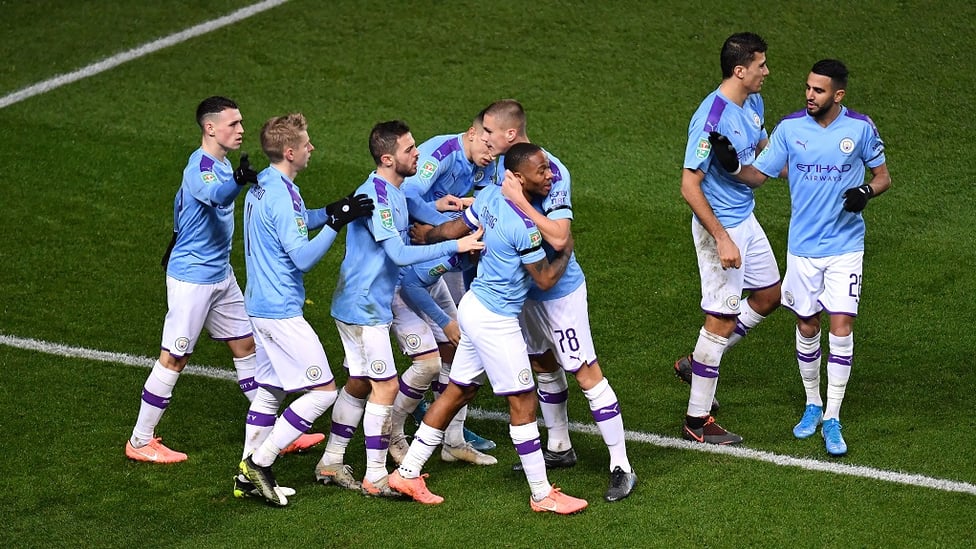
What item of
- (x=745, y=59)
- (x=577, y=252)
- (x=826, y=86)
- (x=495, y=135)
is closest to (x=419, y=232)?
(x=495, y=135)

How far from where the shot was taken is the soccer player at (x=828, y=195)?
8.25 m

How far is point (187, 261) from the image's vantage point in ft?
27.7

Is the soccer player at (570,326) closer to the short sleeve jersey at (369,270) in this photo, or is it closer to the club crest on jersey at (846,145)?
the short sleeve jersey at (369,270)

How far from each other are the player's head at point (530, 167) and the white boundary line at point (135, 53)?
383 inches

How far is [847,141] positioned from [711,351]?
160cm

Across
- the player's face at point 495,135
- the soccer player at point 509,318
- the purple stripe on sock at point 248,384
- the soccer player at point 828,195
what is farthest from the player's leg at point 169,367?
the soccer player at point 828,195

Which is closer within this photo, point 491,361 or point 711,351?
point 491,361

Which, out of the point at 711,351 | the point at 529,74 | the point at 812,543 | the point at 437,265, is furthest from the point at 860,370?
the point at 529,74

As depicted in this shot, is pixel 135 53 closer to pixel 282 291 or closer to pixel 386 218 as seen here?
pixel 282 291

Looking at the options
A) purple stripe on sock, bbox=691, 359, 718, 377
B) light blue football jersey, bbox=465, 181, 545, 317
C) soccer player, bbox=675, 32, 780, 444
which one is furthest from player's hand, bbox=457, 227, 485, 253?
purple stripe on sock, bbox=691, 359, 718, 377

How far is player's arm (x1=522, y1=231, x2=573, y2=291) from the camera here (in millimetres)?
7332

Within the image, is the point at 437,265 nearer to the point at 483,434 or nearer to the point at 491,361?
the point at 491,361

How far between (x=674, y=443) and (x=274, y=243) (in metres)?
2.93

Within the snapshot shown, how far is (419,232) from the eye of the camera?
8.29 metres
